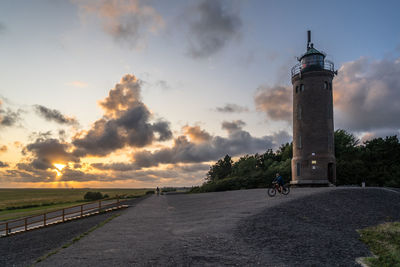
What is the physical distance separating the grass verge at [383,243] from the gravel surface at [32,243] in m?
14.9

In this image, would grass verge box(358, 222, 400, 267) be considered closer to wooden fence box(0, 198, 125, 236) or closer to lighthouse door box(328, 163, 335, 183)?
wooden fence box(0, 198, 125, 236)

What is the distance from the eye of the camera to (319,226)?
14.5 metres

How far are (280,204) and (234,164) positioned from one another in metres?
70.0

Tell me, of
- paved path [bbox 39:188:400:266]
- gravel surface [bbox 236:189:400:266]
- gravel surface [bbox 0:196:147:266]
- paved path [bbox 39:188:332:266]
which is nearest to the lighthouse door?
gravel surface [bbox 236:189:400:266]

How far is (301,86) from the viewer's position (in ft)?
125

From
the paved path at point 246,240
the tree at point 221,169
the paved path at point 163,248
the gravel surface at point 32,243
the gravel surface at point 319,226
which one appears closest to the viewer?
the paved path at point 163,248

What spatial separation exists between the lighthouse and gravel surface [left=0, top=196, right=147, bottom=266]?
2551cm

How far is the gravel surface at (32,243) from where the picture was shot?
16562mm

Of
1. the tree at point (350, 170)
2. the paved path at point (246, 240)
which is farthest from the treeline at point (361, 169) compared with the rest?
the paved path at point (246, 240)

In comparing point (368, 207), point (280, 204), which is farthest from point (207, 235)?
point (368, 207)

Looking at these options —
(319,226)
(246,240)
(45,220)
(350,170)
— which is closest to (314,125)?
(350,170)

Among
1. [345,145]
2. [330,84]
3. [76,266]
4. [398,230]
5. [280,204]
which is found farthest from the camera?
[345,145]

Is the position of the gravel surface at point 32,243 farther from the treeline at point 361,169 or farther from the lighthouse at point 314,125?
the treeline at point 361,169

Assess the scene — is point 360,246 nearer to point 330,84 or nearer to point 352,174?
point 330,84
